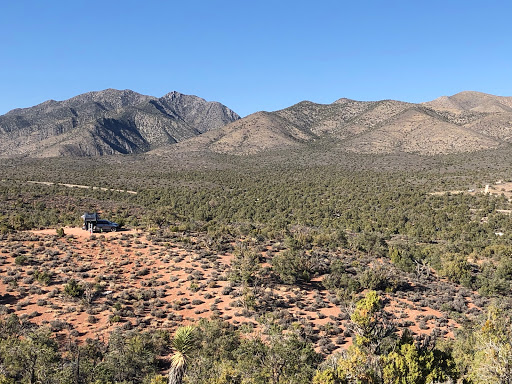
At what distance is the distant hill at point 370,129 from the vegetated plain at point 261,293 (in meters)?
63.1

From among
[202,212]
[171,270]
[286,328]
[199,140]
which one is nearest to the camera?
[286,328]

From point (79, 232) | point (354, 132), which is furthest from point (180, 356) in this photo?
point (354, 132)

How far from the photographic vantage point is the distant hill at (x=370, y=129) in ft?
384

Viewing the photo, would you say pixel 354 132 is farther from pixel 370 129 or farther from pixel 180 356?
pixel 180 356

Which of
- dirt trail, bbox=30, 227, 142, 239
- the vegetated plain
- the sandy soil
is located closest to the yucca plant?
the vegetated plain

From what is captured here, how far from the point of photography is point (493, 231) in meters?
46.5

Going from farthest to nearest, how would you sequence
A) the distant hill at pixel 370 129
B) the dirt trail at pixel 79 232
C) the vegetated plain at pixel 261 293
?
the distant hill at pixel 370 129, the dirt trail at pixel 79 232, the vegetated plain at pixel 261 293

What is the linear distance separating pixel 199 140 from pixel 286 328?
14687cm

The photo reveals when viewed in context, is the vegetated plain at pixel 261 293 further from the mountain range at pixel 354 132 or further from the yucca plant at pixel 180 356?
Answer: the mountain range at pixel 354 132

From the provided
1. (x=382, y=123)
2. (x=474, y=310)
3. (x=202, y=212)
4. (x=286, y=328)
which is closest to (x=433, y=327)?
(x=474, y=310)

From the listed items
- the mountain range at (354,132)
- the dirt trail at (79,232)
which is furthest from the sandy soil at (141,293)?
the mountain range at (354,132)

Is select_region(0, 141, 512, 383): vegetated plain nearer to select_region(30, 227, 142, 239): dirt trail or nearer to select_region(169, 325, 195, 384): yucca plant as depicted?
select_region(30, 227, 142, 239): dirt trail

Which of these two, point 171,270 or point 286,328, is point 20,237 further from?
point 286,328

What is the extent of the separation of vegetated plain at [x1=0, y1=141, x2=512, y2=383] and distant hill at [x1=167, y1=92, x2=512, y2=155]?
63.1 meters
